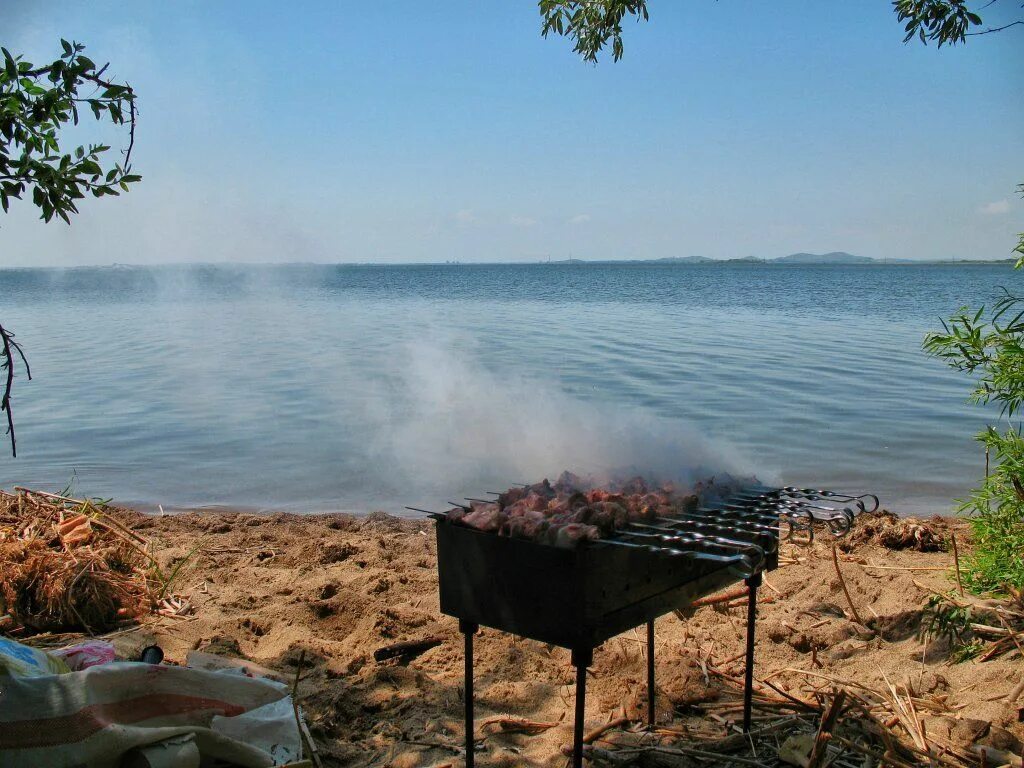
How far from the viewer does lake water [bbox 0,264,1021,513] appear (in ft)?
31.4

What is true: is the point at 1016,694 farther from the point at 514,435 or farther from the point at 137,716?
the point at 514,435

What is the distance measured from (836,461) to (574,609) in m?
9.19

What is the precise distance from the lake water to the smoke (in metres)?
0.03

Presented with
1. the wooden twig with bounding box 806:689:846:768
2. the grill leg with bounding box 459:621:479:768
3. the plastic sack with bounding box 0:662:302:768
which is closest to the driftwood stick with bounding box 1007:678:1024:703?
the wooden twig with bounding box 806:689:846:768

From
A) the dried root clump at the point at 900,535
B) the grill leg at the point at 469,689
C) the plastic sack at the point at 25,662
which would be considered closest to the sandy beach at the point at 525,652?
the dried root clump at the point at 900,535

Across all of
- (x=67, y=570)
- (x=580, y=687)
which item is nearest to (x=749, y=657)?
(x=580, y=687)

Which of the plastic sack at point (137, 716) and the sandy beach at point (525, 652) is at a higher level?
the plastic sack at point (137, 716)

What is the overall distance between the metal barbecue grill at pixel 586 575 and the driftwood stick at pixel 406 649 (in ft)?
5.01

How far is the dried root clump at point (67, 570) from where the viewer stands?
5074mm

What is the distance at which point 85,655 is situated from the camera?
13.0ft

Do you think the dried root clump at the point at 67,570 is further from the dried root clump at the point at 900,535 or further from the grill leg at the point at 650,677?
the dried root clump at the point at 900,535

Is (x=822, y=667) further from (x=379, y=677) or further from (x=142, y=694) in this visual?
(x=142, y=694)

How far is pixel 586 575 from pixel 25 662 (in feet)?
7.98

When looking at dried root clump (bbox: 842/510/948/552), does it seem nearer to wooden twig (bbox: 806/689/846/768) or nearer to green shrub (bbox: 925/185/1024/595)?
green shrub (bbox: 925/185/1024/595)
